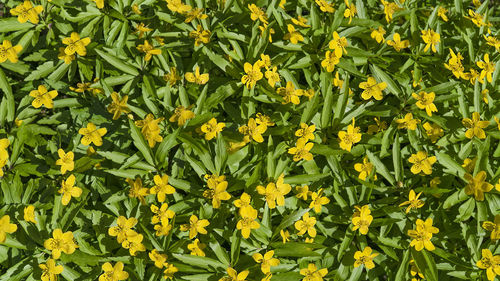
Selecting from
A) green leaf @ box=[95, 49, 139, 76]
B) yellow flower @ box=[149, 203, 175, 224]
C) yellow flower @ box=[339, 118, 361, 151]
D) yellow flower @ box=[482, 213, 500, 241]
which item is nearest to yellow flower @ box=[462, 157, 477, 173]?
yellow flower @ box=[482, 213, 500, 241]

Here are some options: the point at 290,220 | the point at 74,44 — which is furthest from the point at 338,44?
the point at 74,44

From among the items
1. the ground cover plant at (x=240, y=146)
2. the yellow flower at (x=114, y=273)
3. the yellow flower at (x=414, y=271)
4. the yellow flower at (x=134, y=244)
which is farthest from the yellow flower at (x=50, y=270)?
the yellow flower at (x=414, y=271)

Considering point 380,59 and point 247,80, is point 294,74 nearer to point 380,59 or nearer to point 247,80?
point 247,80

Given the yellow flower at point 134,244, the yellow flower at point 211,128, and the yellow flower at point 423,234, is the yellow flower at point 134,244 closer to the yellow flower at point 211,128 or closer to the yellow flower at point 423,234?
the yellow flower at point 211,128

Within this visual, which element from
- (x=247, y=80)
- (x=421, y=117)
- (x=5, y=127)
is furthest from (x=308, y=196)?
(x=5, y=127)

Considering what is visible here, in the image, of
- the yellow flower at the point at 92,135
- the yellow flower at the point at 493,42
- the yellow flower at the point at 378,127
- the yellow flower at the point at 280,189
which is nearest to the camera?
the yellow flower at the point at 280,189

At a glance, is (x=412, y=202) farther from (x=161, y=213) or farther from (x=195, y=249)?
(x=161, y=213)
